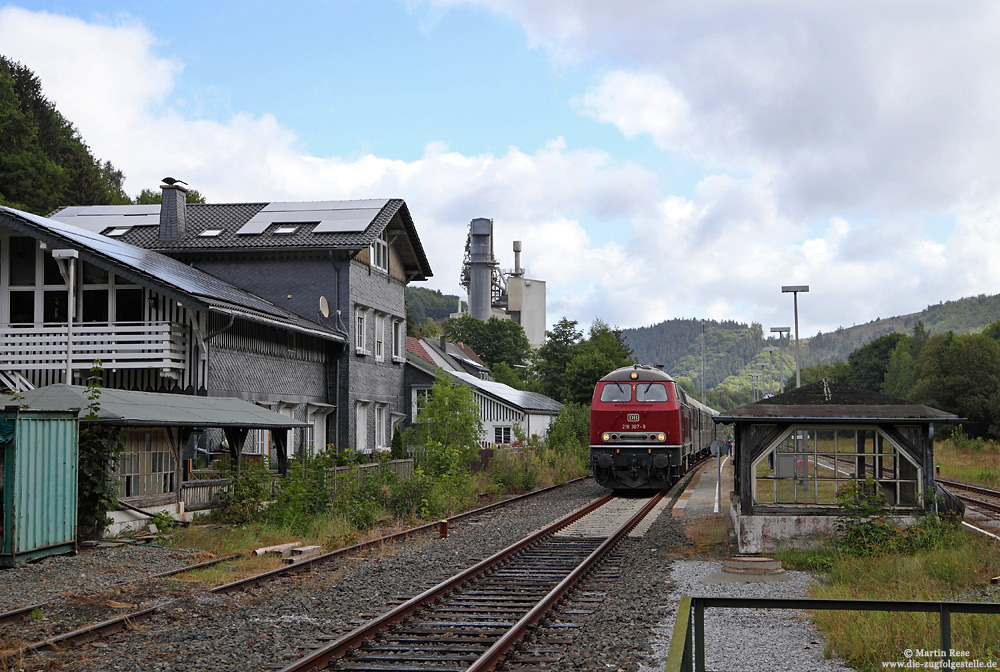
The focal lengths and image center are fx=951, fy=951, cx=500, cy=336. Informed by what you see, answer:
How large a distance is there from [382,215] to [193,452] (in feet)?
40.5

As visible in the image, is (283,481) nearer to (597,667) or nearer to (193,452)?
(193,452)

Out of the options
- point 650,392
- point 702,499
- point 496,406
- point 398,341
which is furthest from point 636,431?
point 496,406

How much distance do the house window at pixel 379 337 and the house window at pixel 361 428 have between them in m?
1.96

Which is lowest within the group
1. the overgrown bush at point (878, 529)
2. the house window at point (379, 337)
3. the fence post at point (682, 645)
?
the overgrown bush at point (878, 529)

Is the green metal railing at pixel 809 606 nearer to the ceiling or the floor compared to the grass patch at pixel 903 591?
nearer to the ceiling

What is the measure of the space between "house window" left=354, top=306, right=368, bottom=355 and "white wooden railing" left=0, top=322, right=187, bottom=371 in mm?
8619

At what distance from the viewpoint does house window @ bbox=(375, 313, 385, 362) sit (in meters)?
31.8

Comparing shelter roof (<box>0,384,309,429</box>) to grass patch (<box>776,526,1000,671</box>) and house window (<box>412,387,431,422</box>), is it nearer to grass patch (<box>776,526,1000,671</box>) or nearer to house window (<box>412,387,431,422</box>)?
grass patch (<box>776,526,1000,671</box>)

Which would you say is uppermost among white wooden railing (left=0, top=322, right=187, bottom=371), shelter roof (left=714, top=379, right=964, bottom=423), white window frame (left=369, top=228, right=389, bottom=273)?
white window frame (left=369, top=228, right=389, bottom=273)

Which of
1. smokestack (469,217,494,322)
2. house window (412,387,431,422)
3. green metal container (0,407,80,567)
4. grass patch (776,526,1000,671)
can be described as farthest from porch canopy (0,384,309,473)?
smokestack (469,217,494,322)

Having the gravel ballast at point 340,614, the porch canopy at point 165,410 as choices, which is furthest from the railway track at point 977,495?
the porch canopy at point 165,410

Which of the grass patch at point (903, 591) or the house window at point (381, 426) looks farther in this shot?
the house window at point (381, 426)

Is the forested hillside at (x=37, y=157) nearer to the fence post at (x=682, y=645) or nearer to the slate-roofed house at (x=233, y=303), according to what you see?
the slate-roofed house at (x=233, y=303)

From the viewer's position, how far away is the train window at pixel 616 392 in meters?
25.4
